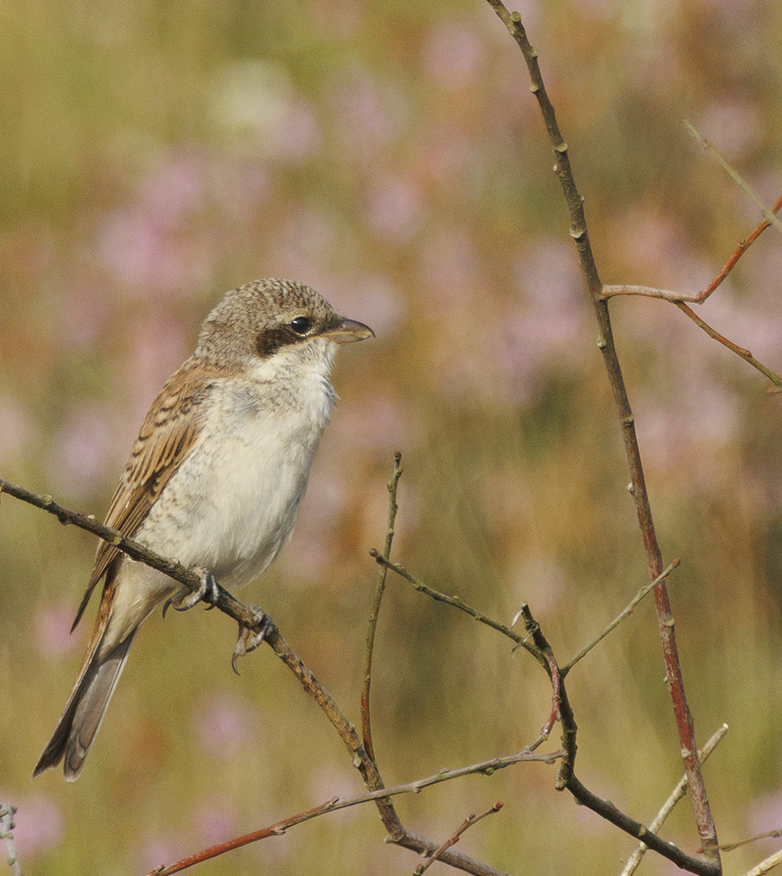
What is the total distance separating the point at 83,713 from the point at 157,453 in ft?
2.48

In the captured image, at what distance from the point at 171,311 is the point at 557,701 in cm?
372

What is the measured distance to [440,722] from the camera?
4371 mm

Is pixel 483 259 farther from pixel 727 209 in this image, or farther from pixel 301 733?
pixel 301 733

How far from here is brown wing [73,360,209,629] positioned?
310cm

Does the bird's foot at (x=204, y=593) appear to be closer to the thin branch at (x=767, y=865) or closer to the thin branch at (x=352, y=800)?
the thin branch at (x=352, y=800)

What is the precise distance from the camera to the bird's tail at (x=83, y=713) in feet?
10.2

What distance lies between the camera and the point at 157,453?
3156 millimetres

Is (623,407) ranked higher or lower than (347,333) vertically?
lower

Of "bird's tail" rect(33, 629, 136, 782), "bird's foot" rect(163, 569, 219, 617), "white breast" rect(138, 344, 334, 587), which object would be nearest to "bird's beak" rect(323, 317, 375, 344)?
"white breast" rect(138, 344, 334, 587)

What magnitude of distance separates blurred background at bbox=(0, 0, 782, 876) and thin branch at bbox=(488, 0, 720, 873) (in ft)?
7.39

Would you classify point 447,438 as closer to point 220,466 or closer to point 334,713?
point 220,466

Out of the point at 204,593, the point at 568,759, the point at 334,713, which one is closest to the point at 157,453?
the point at 204,593

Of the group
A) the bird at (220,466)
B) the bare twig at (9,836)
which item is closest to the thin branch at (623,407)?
the bare twig at (9,836)

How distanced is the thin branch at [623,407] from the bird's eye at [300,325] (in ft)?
5.83
